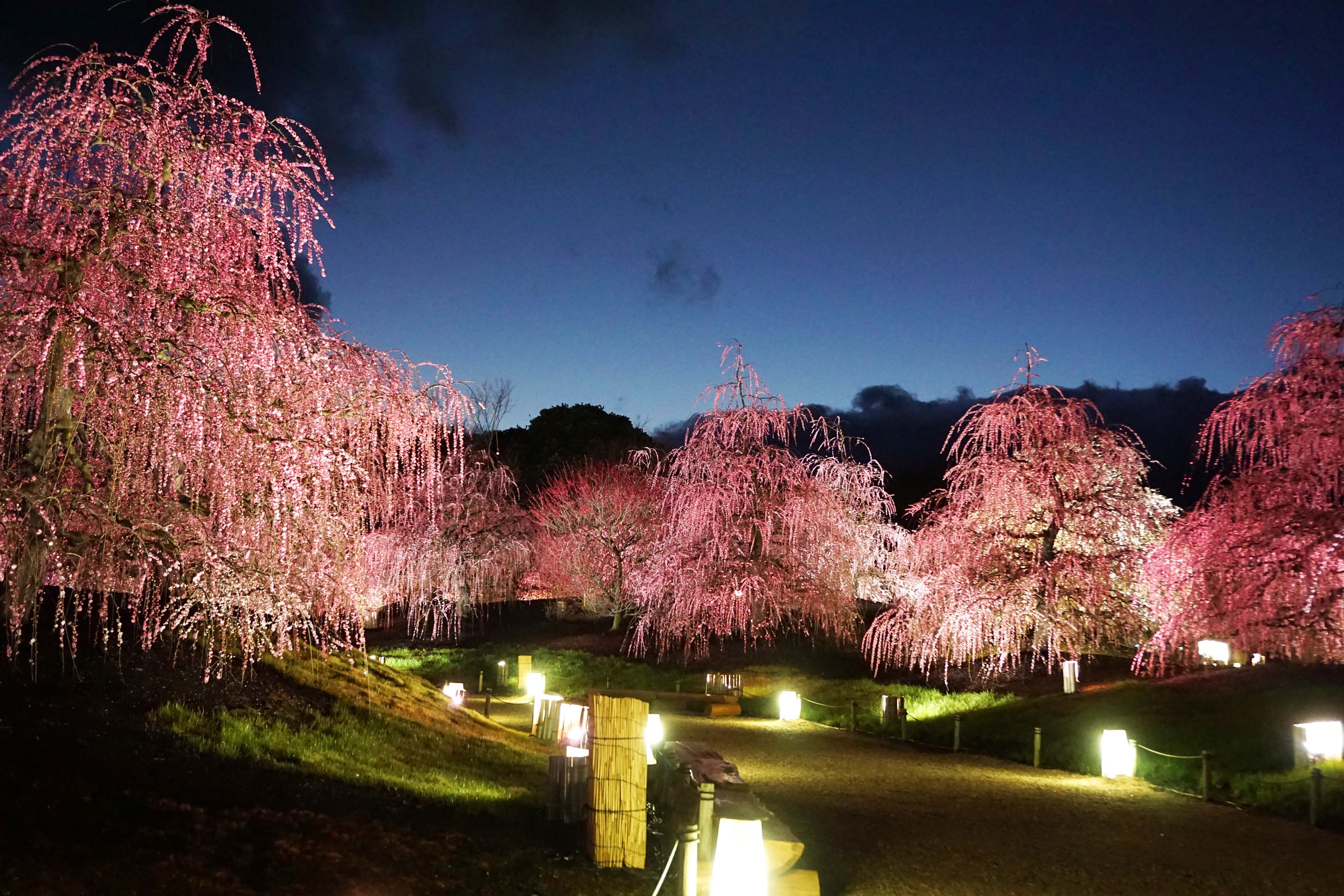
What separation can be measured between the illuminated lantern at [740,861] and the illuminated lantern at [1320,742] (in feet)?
32.1

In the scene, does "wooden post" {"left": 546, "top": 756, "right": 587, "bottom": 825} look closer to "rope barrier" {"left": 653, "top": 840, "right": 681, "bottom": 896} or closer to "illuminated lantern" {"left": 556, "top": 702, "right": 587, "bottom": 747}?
"illuminated lantern" {"left": 556, "top": 702, "right": 587, "bottom": 747}

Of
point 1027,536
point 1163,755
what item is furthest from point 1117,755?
point 1027,536

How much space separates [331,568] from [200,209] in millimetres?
3025

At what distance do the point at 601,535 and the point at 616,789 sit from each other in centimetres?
2782

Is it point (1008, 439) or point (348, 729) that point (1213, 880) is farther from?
point (1008, 439)

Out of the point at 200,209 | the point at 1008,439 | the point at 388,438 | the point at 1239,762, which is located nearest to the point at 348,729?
the point at 388,438

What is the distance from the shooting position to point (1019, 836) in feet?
31.4

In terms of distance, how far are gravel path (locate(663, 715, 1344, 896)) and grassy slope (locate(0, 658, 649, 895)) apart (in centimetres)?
271

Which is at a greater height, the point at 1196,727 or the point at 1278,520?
the point at 1278,520

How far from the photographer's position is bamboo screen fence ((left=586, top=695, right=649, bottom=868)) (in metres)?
7.80

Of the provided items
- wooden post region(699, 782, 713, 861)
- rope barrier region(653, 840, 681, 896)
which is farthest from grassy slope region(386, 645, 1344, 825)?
rope barrier region(653, 840, 681, 896)

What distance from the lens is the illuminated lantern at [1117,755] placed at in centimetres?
1321

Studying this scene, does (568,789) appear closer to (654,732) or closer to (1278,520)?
(654,732)

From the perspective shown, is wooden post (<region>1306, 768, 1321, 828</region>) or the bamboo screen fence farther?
wooden post (<region>1306, 768, 1321, 828</region>)
